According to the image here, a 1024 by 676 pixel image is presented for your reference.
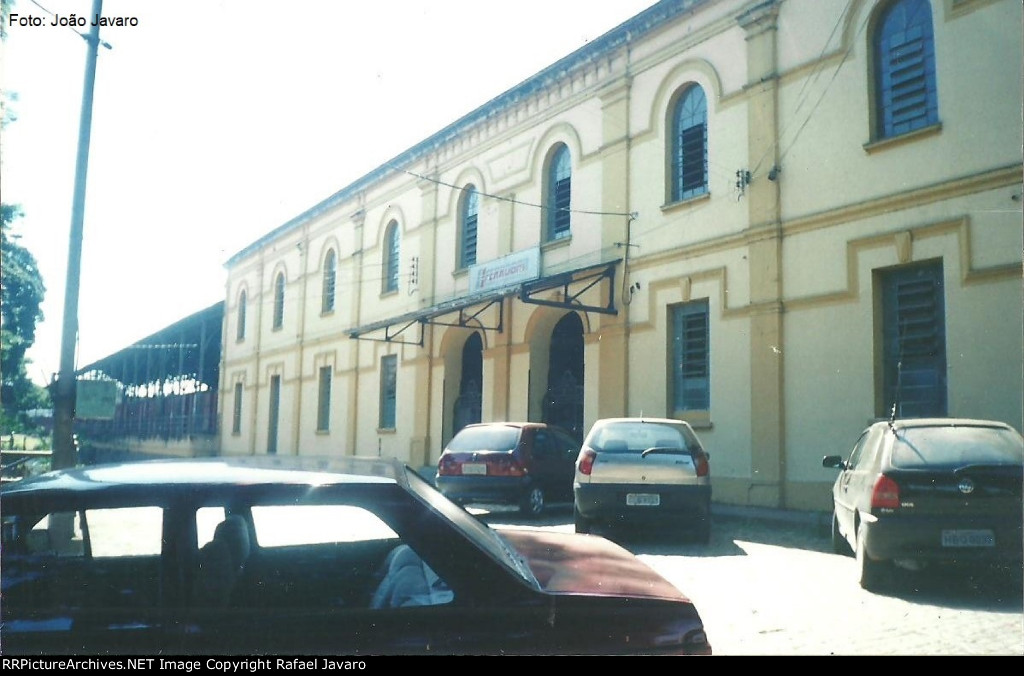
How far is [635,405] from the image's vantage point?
15781 mm

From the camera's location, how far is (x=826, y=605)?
645cm

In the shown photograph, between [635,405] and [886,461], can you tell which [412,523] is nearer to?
[886,461]

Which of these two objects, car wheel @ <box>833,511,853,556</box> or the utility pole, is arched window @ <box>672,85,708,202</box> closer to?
car wheel @ <box>833,511,853,556</box>

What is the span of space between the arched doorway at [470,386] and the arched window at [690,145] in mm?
7813

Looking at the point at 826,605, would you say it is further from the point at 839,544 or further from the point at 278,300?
the point at 278,300

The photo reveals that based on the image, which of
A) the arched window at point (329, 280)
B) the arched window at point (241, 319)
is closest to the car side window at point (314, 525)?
the arched window at point (329, 280)

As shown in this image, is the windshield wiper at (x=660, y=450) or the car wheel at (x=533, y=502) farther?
the car wheel at (x=533, y=502)

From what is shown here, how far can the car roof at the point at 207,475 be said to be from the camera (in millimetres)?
2875

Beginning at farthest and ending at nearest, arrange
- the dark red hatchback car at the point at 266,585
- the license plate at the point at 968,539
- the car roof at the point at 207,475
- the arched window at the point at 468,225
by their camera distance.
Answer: the arched window at the point at 468,225, the license plate at the point at 968,539, the car roof at the point at 207,475, the dark red hatchback car at the point at 266,585

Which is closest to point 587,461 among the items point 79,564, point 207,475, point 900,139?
point 900,139

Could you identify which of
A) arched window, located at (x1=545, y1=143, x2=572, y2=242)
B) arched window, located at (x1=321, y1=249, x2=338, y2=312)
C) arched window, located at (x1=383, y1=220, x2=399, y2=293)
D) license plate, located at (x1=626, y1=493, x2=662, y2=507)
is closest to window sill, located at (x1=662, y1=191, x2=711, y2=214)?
arched window, located at (x1=545, y1=143, x2=572, y2=242)

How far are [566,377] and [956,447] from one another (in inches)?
478

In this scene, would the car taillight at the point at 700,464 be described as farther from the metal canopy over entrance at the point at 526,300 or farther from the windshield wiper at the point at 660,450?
the metal canopy over entrance at the point at 526,300

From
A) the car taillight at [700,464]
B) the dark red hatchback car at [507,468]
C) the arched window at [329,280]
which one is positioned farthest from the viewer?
the arched window at [329,280]
